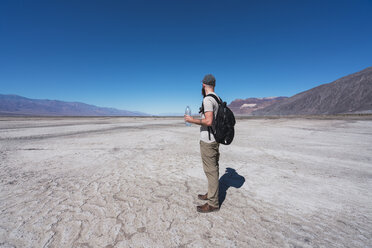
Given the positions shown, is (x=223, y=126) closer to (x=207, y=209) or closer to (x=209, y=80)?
(x=209, y=80)

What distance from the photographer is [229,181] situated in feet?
14.5

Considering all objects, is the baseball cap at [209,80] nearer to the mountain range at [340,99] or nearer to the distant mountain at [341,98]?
the distant mountain at [341,98]

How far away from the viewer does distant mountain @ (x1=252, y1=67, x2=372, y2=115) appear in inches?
2904

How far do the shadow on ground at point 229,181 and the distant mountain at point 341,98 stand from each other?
93.6 m

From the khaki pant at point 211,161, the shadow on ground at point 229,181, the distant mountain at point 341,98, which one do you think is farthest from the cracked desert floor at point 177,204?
the distant mountain at point 341,98

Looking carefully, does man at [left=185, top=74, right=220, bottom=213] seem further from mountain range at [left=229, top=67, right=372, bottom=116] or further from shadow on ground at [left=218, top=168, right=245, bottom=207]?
mountain range at [left=229, top=67, right=372, bottom=116]

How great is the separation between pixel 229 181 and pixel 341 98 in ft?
373

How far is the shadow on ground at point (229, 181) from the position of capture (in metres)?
3.84

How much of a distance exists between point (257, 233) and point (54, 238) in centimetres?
316

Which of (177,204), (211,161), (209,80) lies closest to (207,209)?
(177,204)

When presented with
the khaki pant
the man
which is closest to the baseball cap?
the man

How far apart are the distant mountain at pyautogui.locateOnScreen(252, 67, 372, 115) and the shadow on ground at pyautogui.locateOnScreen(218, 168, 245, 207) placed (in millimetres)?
93557

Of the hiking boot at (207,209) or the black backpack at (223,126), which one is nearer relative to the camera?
the black backpack at (223,126)

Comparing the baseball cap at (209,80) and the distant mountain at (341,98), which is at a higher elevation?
the distant mountain at (341,98)
